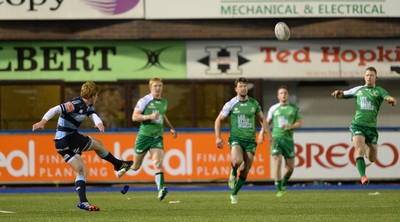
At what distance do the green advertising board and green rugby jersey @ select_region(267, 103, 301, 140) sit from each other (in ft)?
20.5

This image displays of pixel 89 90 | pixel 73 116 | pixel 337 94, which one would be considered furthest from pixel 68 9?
pixel 89 90

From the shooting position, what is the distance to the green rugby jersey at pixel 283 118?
2253 cm

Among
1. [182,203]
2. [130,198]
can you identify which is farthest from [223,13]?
[182,203]

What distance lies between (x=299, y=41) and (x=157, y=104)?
9.73 m

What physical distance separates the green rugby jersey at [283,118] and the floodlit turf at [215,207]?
3.88 feet

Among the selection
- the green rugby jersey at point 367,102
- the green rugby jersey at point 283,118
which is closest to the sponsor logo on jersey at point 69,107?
the green rugby jersey at point 367,102

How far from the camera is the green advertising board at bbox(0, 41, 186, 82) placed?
93.8 ft

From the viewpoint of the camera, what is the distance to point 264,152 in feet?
85.8

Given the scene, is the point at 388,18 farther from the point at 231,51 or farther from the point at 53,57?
the point at 53,57

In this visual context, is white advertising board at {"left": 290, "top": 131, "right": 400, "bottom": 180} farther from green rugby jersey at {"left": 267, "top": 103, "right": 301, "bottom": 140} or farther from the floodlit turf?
green rugby jersey at {"left": 267, "top": 103, "right": 301, "bottom": 140}

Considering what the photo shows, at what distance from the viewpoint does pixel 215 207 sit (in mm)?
17125

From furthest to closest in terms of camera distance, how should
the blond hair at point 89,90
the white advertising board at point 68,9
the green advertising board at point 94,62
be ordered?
1. the green advertising board at point 94,62
2. the white advertising board at point 68,9
3. the blond hair at point 89,90

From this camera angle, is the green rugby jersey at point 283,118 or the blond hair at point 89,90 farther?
the green rugby jersey at point 283,118

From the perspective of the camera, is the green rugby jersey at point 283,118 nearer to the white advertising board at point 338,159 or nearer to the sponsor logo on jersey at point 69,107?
the white advertising board at point 338,159
